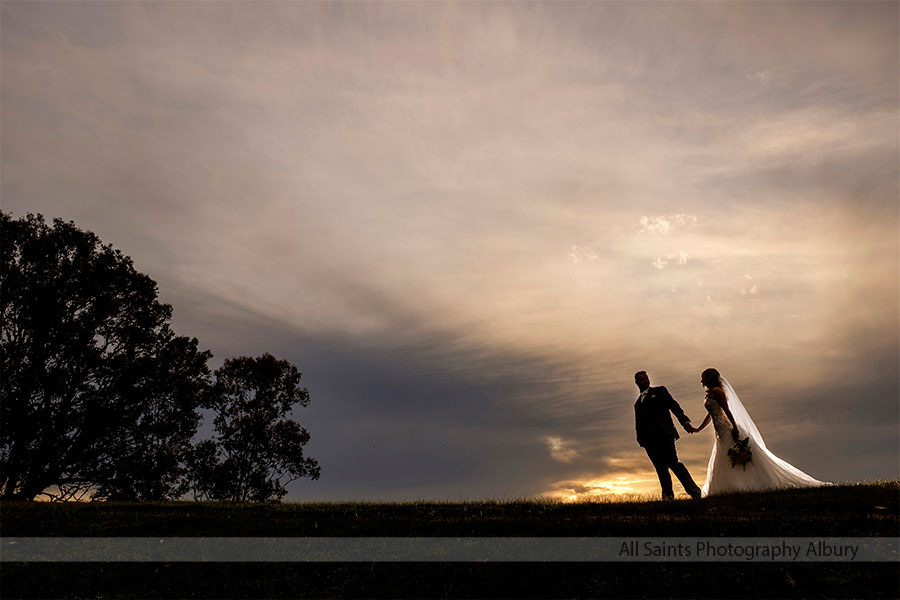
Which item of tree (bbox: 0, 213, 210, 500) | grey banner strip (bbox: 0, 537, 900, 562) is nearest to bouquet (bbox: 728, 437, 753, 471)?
grey banner strip (bbox: 0, 537, 900, 562)

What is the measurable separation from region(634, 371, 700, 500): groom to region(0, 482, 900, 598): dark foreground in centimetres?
155

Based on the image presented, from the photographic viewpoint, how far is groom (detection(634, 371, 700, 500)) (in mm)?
19859

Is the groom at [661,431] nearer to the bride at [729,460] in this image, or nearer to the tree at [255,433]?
the bride at [729,460]

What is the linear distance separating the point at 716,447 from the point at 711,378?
6.74ft

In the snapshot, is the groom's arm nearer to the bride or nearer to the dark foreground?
the bride

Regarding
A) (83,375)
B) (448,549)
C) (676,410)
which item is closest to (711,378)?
(676,410)

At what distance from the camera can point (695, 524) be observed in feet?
49.4

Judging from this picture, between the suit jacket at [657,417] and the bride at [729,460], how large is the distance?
1.18 m

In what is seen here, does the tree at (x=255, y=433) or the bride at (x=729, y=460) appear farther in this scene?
the tree at (x=255, y=433)

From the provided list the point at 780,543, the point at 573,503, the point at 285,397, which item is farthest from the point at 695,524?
the point at 285,397

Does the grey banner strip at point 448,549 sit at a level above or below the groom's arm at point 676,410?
below
